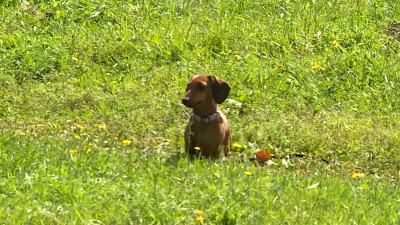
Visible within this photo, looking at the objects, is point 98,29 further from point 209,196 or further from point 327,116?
point 209,196

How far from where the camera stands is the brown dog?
25.6ft

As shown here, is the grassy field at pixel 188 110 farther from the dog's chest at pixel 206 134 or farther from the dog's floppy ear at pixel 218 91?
the dog's floppy ear at pixel 218 91

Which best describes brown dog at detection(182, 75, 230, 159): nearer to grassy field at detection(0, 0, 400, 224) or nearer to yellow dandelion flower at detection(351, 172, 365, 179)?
grassy field at detection(0, 0, 400, 224)

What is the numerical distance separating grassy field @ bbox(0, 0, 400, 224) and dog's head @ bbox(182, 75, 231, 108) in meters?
0.47

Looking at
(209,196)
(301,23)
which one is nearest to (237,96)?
(301,23)

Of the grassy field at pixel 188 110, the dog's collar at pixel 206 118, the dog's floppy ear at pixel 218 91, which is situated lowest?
the grassy field at pixel 188 110

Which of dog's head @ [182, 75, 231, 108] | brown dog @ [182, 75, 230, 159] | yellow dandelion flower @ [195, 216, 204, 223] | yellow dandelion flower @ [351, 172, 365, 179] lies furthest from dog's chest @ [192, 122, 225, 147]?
yellow dandelion flower @ [195, 216, 204, 223]

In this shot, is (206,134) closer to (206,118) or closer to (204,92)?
(206,118)

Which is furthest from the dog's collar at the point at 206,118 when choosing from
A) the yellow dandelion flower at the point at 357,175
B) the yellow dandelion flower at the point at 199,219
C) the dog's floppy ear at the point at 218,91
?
the yellow dandelion flower at the point at 199,219

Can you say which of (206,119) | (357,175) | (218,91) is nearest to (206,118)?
(206,119)

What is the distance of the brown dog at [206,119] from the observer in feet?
25.6

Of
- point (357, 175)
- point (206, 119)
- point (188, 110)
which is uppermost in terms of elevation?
point (206, 119)

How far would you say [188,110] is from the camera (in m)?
9.80

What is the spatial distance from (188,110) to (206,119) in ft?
6.56
